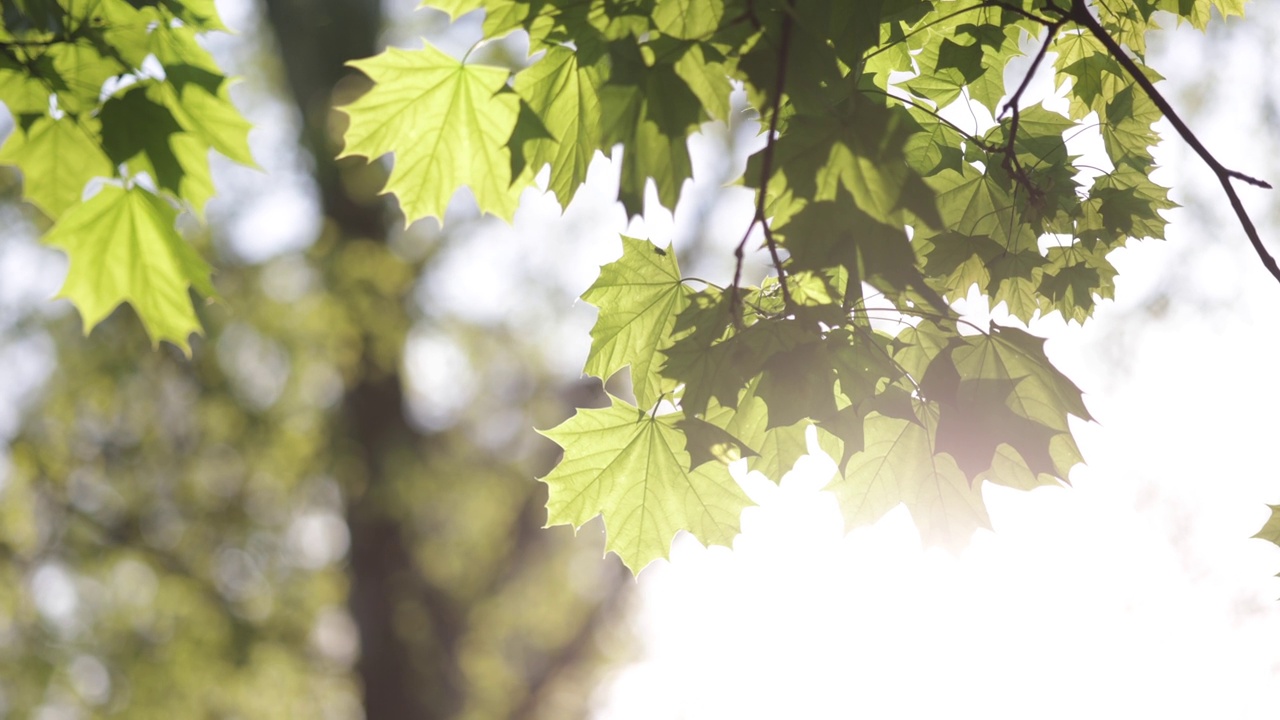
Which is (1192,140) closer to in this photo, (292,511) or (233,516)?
(233,516)

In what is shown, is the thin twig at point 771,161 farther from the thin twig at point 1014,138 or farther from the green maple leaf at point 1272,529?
the green maple leaf at point 1272,529

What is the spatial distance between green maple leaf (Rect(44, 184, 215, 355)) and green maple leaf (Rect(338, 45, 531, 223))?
0.61 m

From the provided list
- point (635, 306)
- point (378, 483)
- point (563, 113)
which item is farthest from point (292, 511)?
point (563, 113)

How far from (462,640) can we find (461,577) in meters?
1.02

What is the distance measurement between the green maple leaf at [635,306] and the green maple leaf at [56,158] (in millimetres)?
1057

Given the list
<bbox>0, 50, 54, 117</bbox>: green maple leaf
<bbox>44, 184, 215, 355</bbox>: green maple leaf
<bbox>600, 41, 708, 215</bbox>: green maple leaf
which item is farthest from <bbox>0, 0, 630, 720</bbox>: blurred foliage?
<bbox>600, 41, 708, 215</bbox>: green maple leaf

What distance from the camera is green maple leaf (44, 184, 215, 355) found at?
6.03 feet


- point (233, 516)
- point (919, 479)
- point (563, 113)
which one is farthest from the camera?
point (233, 516)

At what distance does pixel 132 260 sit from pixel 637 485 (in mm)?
1290

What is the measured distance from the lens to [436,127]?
60.5 inches

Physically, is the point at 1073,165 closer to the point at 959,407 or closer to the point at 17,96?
the point at 959,407

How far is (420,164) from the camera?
5.13ft

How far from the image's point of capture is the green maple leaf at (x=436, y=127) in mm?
1468

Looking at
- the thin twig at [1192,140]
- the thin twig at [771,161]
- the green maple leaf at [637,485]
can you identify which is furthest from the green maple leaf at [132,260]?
the thin twig at [1192,140]
